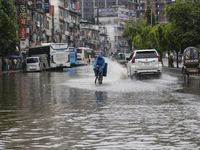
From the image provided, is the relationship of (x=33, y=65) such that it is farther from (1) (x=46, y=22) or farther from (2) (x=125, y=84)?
(1) (x=46, y=22)

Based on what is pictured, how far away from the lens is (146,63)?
2658cm

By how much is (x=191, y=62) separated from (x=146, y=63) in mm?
3565

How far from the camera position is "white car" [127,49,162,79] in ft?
87.1

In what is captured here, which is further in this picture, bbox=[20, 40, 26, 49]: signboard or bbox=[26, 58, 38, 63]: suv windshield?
bbox=[20, 40, 26, 49]: signboard

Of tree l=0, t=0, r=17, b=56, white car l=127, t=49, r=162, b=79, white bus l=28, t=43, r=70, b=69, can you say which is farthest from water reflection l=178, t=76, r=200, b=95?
white bus l=28, t=43, r=70, b=69

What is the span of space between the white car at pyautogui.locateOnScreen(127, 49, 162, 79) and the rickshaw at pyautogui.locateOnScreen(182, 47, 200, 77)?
2.36 metres

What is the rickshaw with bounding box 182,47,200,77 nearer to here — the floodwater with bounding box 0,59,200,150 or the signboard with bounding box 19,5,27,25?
the floodwater with bounding box 0,59,200,150

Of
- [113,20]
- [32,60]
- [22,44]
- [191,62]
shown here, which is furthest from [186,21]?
[113,20]

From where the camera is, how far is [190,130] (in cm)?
809

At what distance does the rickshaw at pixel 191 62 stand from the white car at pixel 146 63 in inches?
92.8

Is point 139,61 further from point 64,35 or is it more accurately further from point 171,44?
point 64,35

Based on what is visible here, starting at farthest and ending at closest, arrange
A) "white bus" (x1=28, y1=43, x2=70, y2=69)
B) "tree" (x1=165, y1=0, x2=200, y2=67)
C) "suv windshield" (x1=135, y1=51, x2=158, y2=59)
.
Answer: "white bus" (x1=28, y1=43, x2=70, y2=69) → "tree" (x1=165, y1=0, x2=200, y2=67) → "suv windshield" (x1=135, y1=51, x2=158, y2=59)

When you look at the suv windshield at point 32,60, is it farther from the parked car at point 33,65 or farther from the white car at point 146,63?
the white car at point 146,63

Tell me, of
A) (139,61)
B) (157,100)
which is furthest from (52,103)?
(139,61)
